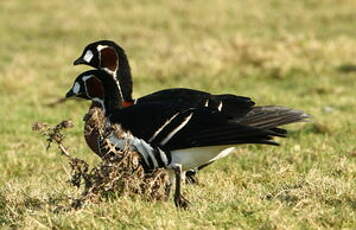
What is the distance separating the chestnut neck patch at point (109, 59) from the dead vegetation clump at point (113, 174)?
1.30m

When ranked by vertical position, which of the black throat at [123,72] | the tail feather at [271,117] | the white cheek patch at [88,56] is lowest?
the tail feather at [271,117]

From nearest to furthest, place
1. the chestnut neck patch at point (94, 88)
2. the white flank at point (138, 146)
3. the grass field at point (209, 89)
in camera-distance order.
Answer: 1. the grass field at point (209, 89)
2. the white flank at point (138, 146)
3. the chestnut neck patch at point (94, 88)

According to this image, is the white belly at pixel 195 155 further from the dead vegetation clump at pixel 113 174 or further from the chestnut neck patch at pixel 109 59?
the chestnut neck patch at pixel 109 59

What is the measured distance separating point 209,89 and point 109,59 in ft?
20.5

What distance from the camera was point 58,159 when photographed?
8.34m

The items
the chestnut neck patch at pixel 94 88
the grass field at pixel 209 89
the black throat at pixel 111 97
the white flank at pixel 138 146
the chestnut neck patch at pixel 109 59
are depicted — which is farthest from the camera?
the chestnut neck patch at pixel 109 59

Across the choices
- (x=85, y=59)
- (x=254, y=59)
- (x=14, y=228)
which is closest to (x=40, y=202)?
(x=14, y=228)

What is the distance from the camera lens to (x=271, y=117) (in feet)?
18.4

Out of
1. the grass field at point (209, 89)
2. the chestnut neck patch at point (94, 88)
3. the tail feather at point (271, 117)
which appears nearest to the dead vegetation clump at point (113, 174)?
the grass field at point (209, 89)

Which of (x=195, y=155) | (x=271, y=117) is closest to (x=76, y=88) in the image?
(x=195, y=155)

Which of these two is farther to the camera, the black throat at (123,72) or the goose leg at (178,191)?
the black throat at (123,72)

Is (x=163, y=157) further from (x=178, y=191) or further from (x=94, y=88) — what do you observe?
(x=94, y=88)

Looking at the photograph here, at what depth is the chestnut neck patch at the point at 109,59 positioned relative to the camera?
22.2ft

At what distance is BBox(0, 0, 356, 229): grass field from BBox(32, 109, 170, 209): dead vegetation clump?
0.17 meters
